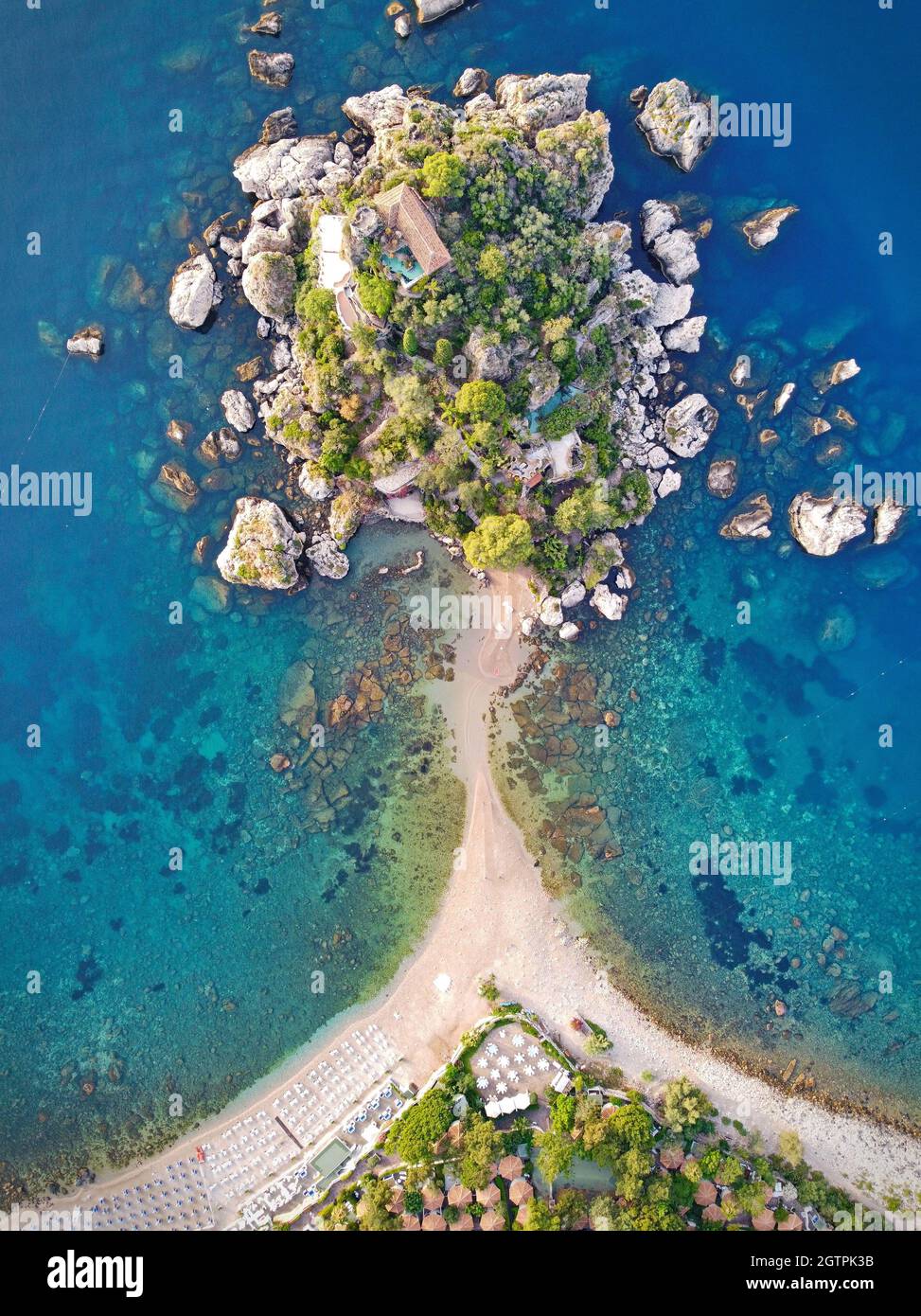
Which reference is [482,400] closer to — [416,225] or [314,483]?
[416,225]

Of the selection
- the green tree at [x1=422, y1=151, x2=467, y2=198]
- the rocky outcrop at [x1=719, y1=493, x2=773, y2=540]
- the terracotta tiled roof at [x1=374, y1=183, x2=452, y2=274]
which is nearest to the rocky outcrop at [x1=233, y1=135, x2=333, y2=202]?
the terracotta tiled roof at [x1=374, y1=183, x2=452, y2=274]

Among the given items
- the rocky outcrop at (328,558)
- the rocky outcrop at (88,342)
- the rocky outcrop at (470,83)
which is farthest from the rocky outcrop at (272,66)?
the rocky outcrop at (328,558)

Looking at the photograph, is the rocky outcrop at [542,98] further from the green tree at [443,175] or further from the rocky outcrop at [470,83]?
the green tree at [443,175]

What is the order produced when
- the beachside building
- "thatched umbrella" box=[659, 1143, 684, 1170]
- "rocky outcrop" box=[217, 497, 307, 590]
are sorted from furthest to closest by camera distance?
1. "rocky outcrop" box=[217, 497, 307, 590]
2. "thatched umbrella" box=[659, 1143, 684, 1170]
3. the beachside building

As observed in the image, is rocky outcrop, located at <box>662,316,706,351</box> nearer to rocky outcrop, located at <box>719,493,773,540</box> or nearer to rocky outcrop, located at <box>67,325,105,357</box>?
rocky outcrop, located at <box>719,493,773,540</box>

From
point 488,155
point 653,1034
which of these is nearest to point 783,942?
point 653,1034
